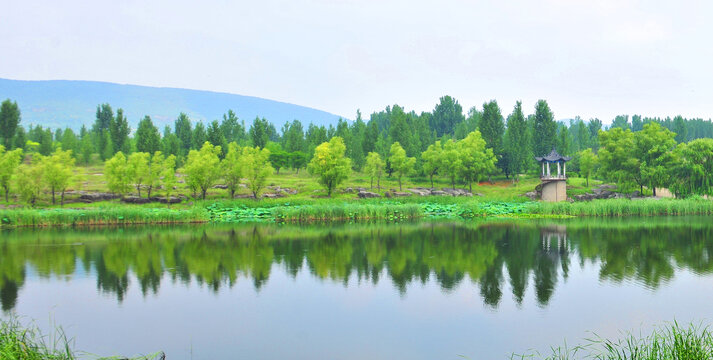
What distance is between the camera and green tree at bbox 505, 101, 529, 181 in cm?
8506

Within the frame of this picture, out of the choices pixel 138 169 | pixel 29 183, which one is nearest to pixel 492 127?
pixel 138 169

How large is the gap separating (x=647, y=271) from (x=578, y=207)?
2919 cm

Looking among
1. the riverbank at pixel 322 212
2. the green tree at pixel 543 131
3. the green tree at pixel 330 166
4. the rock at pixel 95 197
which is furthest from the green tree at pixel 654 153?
the rock at pixel 95 197

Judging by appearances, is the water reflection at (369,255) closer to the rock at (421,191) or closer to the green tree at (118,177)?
the green tree at (118,177)

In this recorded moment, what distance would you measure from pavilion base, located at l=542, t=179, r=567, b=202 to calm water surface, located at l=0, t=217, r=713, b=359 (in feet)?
94.8

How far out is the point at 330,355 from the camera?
14156mm

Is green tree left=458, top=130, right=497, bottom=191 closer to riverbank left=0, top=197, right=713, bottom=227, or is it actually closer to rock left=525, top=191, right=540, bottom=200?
rock left=525, top=191, right=540, bottom=200

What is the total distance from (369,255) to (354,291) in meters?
8.24

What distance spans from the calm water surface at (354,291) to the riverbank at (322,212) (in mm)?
9074

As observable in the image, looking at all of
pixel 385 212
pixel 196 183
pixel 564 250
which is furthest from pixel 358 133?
pixel 564 250

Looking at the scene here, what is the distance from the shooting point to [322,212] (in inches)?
1941

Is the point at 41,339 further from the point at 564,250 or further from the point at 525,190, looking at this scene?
the point at 525,190

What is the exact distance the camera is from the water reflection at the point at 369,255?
23.4m

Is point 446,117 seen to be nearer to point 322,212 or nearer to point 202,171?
point 202,171
